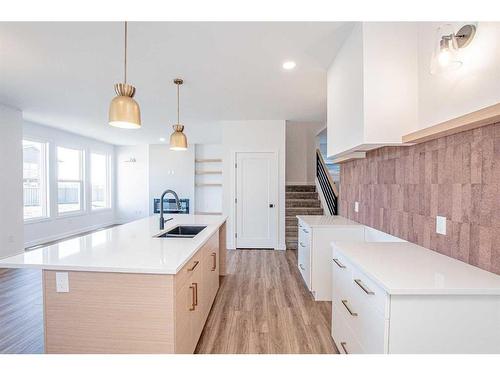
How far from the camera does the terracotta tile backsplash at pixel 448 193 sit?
4.40ft

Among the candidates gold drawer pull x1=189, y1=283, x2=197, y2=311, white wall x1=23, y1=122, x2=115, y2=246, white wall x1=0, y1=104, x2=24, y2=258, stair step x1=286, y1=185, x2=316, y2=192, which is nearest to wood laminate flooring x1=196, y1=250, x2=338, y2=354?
gold drawer pull x1=189, y1=283, x2=197, y2=311

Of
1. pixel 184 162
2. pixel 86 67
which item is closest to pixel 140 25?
pixel 86 67

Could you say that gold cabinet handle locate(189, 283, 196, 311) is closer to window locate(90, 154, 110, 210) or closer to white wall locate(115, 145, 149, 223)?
window locate(90, 154, 110, 210)

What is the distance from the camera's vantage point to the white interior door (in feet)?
17.1

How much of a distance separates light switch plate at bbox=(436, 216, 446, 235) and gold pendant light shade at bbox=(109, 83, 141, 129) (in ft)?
7.01

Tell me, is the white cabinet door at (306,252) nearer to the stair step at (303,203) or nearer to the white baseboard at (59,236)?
the stair step at (303,203)

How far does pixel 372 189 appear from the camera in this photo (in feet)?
8.93

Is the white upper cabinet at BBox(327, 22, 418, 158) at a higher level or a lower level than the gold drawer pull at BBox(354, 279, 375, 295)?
higher

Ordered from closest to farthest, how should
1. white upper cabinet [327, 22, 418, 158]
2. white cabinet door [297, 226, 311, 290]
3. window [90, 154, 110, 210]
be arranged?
white upper cabinet [327, 22, 418, 158] → white cabinet door [297, 226, 311, 290] → window [90, 154, 110, 210]

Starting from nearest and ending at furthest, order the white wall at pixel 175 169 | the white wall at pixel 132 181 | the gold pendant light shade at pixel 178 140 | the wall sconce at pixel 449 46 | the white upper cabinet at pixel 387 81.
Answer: the wall sconce at pixel 449 46, the white upper cabinet at pixel 387 81, the gold pendant light shade at pixel 178 140, the white wall at pixel 175 169, the white wall at pixel 132 181

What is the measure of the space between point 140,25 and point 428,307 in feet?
8.68

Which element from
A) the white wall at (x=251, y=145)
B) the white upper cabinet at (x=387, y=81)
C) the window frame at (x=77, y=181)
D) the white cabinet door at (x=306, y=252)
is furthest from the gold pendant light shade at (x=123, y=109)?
the window frame at (x=77, y=181)

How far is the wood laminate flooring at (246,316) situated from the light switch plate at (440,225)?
3.90 ft
